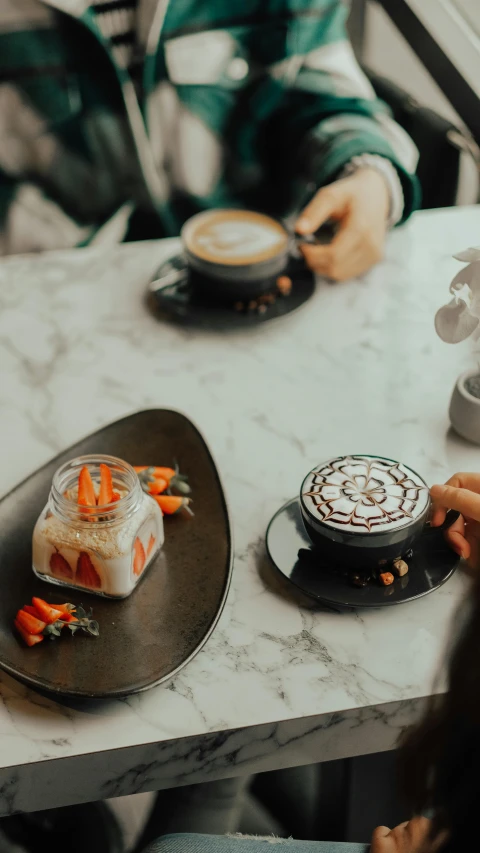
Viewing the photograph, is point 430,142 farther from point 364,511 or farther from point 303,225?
point 364,511

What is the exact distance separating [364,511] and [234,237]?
27.4 inches

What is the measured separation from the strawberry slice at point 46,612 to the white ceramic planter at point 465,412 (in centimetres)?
57

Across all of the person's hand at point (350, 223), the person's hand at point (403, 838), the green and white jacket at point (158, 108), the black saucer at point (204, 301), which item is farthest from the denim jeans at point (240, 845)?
the green and white jacket at point (158, 108)

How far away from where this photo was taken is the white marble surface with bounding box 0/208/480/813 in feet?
2.46

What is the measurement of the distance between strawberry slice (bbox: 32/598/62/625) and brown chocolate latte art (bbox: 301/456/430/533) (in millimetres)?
276

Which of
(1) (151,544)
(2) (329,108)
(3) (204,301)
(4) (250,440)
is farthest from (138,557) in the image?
(2) (329,108)

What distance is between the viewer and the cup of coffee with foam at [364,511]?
2.66ft

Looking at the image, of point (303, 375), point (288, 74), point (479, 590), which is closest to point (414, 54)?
point (288, 74)

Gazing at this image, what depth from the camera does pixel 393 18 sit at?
2055 millimetres

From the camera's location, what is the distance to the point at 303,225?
139cm

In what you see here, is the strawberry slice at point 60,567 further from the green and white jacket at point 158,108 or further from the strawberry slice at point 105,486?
the green and white jacket at point 158,108

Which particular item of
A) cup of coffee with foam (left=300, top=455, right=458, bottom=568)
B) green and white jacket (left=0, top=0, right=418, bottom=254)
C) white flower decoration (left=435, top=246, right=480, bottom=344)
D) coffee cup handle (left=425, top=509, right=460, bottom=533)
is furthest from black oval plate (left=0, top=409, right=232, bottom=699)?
green and white jacket (left=0, top=0, right=418, bottom=254)

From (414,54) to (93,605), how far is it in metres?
1.70

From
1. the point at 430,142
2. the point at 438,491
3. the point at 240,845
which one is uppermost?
the point at 438,491
